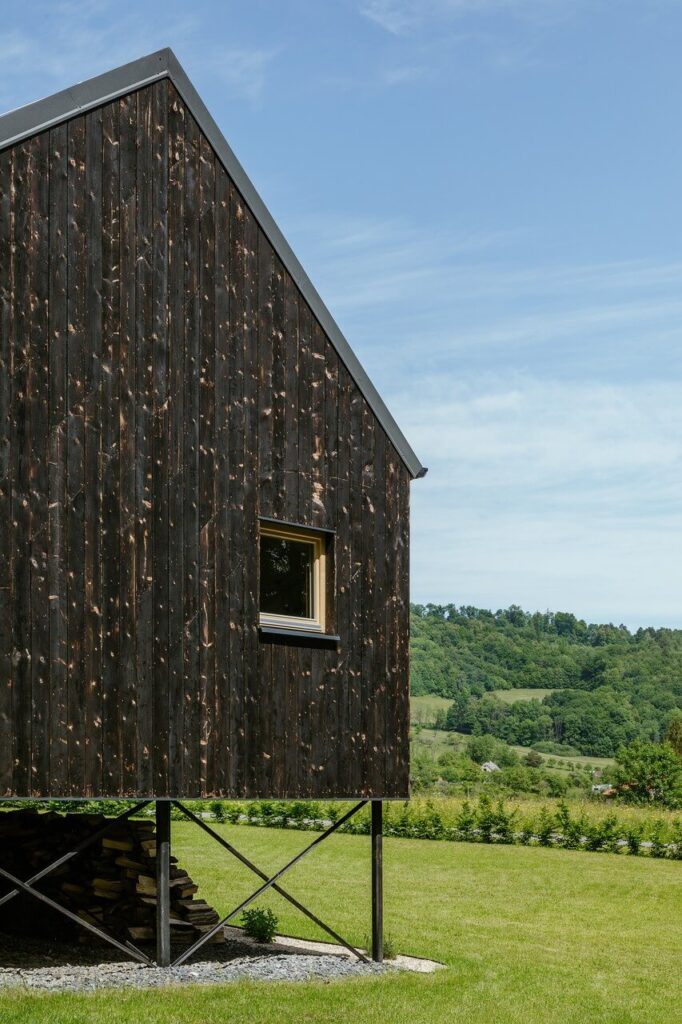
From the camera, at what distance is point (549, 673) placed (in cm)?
10306

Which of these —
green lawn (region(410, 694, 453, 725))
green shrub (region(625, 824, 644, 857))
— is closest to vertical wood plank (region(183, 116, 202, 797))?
green shrub (region(625, 824, 644, 857))

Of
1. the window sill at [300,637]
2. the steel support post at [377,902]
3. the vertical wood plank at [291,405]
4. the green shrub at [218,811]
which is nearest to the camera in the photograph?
the window sill at [300,637]

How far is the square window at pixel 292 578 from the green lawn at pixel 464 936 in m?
3.67

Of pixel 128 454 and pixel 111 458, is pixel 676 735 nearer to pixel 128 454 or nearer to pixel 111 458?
pixel 128 454

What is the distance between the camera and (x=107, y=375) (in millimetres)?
12055

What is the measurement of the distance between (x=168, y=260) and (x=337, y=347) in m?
2.41

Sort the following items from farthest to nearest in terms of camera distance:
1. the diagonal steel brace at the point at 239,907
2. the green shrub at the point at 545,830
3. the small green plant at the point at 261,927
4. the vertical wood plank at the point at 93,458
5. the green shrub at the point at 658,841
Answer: the green shrub at the point at 545,830, the green shrub at the point at 658,841, the small green plant at the point at 261,927, the diagonal steel brace at the point at 239,907, the vertical wood plank at the point at 93,458

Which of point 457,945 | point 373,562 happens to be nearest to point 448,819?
point 457,945

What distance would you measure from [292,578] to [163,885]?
135 inches

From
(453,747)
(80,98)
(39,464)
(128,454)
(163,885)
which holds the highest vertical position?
(80,98)

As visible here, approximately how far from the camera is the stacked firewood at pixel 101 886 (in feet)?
48.8

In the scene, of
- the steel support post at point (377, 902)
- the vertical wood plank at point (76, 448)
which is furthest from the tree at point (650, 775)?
the vertical wood plank at point (76, 448)

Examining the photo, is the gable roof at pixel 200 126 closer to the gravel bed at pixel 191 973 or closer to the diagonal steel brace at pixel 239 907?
the diagonal steel brace at pixel 239 907

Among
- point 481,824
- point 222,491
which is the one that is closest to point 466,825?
point 481,824
